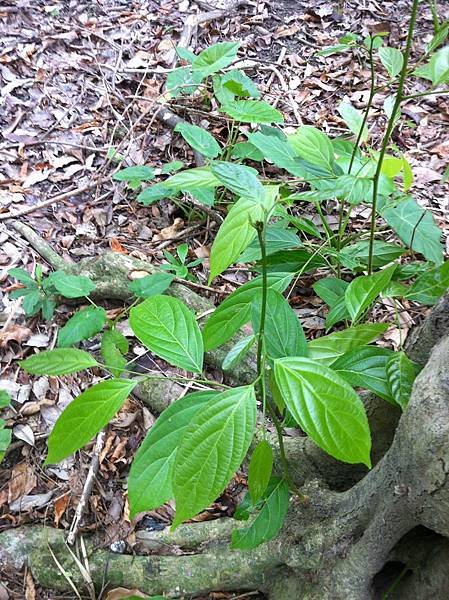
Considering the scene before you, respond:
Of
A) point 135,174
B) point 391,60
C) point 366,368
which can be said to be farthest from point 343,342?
point 135,174

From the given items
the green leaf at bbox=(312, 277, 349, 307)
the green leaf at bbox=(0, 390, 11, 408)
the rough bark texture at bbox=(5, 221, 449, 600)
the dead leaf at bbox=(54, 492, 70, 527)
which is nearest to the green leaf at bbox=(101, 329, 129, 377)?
the green leaf at bbox=(0, 390, 11, 408)

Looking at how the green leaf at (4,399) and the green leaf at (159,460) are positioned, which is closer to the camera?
the green leaf at (159,460)

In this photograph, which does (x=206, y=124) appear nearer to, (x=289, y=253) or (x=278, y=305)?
(x=289, y=253)

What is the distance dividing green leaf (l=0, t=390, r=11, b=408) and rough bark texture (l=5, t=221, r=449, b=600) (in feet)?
1.41

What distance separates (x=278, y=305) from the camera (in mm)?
1236

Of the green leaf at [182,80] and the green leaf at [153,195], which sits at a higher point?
the green leaf at [182,80]

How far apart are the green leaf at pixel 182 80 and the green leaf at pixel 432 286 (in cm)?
168

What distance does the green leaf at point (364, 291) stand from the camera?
1.41 metres

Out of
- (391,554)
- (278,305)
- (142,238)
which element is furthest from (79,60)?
(391,554)

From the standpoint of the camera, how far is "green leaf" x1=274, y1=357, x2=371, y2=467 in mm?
962

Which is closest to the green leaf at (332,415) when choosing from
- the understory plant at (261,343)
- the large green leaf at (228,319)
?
the understory plant at (261,343)

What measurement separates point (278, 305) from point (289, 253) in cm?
66

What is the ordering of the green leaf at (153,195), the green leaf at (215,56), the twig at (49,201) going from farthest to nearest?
the twig at (49,201), the green leaf at (153,195), the green leaf at (215,56)

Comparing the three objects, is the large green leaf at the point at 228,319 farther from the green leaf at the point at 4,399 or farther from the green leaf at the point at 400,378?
the green leaf at the point at 4,399
